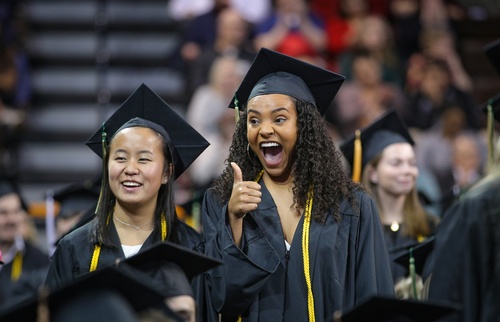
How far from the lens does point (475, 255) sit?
3.34 metres

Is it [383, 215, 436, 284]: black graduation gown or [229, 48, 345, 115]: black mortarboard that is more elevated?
[229, 48, 345, 115]: black mortarboard

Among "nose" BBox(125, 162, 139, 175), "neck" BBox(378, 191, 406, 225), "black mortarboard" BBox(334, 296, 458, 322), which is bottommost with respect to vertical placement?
"black mortarboard" BBox(334, 296, 458, 322)

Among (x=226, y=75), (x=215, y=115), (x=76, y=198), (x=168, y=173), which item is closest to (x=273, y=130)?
(x=168, y=173)

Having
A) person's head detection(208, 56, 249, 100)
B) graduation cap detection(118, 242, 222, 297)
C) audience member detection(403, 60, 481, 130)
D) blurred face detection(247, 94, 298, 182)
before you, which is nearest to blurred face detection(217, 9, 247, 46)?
person's head detection(208, 56, 249, 100)

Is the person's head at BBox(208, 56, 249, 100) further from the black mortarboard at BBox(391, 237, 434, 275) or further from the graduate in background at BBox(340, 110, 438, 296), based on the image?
the black mortarboard at BBox(391, 237, 434, 275)

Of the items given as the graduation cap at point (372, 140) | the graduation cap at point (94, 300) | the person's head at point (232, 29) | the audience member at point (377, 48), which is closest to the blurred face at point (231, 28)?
the person's head at point (232, 29)

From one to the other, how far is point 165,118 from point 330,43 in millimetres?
6252

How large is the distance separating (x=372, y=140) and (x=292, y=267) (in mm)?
1978

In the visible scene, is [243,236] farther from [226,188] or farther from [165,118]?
[165,118]

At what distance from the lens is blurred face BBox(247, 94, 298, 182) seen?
14.9 ft

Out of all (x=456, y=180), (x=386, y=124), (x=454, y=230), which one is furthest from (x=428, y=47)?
(x=454, y=230)

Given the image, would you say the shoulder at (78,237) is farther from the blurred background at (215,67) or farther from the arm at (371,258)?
the blurred background at (215,67)

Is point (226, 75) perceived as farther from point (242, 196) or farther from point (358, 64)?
point (242, 196)

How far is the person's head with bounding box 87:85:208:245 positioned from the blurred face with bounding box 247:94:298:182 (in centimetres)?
37
